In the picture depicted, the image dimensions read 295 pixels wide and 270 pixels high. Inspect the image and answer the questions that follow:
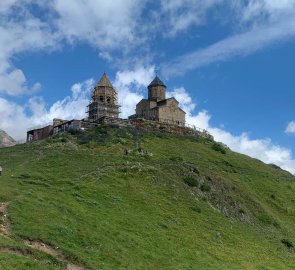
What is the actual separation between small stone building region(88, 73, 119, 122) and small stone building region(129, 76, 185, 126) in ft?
17.0

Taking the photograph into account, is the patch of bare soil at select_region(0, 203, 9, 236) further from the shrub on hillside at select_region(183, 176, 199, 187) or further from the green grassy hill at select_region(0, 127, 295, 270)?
the shrub on hillside at select_region(183, 176, 199, 187)

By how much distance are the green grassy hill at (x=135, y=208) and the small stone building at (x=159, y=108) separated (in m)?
19.9

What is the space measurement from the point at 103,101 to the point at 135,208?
2633 inches

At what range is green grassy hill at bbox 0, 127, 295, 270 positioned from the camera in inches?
1361

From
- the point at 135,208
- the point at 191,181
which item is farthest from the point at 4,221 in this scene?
the point at 191,181

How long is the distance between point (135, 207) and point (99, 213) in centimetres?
693

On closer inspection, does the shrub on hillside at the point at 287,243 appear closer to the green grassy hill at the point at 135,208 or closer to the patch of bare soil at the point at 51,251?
the green grassy hill at the point at 135,208

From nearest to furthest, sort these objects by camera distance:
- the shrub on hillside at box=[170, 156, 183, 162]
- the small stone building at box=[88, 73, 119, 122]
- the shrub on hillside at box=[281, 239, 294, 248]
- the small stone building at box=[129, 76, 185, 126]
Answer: the shrub on hillside at box=[281, 239, 294, 248]
the shrub on hillside at box=[170, 156, 183, 162]
the small stone building at box=[129, 76, 185, 126]
the small stone building at box=[88, 73, 119, 122]

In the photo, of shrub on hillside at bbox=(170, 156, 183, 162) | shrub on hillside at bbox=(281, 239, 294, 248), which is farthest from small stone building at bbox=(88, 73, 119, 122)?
shrub on hillside at bbox=(281, 239, 294, 248)

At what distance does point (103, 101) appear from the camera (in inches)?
4518

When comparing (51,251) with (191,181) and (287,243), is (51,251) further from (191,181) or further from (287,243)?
(191,181)

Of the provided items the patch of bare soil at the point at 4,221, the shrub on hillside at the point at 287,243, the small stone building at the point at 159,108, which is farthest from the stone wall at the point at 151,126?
the patch of bare soil at the point at 4,221

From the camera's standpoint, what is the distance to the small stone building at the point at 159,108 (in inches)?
4363

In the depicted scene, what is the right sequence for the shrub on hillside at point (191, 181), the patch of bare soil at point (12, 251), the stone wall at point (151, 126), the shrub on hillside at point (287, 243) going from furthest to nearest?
the stone wall at point (151, 126) < the shrub on hillside at point (191, 181) < the shrub on hillside at point (287, 243) < the patch of bare soil at point (12, 251)
